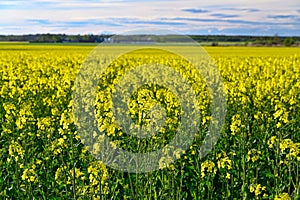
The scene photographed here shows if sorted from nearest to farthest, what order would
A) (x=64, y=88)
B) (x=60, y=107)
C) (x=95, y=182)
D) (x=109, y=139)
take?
(x=95, y=182)
(x=109, y=139)
(x=60, y=107)
(x=64, y=88)

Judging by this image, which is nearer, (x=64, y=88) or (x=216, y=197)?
(x=216, y=197)

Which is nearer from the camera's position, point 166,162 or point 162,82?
point 166,162

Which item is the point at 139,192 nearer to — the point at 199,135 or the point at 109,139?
the point at 109,139

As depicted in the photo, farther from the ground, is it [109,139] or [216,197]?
[109,139]

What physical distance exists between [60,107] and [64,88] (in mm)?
1223

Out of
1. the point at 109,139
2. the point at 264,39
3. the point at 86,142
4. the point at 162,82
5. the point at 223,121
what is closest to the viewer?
the point at 109,139

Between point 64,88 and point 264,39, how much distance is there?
6011 centimetres

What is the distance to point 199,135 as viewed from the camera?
23.7 feet

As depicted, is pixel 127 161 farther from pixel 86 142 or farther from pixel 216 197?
pixel 216 197

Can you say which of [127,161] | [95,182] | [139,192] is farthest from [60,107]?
[95,182]

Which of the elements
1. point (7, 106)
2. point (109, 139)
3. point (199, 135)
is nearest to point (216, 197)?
point (199, 135)

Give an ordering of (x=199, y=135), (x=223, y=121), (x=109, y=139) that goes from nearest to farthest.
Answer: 1. (x=109, y=139)
2. (x=199, y=135)
3. (x=223, y=121)

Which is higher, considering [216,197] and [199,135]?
[199,135]

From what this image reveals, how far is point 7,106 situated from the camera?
8.05 meters
